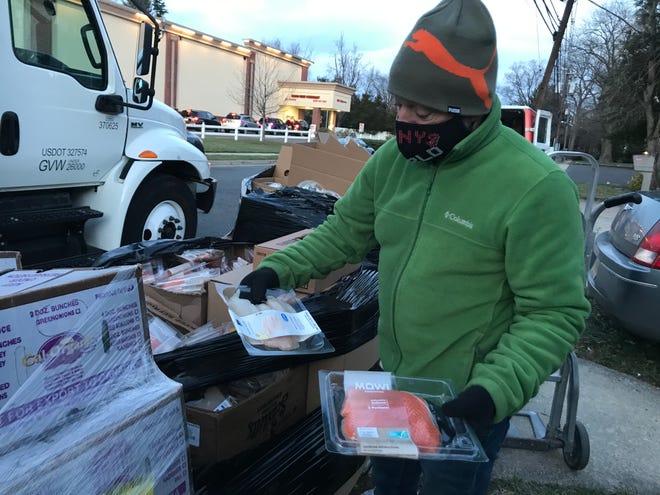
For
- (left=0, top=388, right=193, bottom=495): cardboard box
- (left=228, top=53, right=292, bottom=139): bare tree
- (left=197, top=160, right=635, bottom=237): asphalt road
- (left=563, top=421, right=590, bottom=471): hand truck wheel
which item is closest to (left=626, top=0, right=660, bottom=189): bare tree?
(left=197, top=160, right=635, bottom=237): asphalt road

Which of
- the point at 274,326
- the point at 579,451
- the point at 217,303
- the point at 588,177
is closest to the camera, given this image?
the point at 274,326

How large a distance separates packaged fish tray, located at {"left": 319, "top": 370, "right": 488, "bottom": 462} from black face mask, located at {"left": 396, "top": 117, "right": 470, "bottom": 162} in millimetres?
623

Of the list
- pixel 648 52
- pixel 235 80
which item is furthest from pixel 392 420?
pixel 235 80

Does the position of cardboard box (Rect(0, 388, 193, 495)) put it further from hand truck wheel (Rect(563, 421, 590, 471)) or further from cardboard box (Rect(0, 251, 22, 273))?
hand truck wheel (Rect(563, 421, 590, 471))

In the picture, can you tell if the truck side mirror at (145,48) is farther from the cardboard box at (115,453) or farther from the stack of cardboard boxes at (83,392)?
the cardboard box at (115,453)

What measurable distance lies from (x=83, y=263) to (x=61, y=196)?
1512 mm

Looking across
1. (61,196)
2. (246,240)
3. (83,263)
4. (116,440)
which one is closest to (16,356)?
(116,440)

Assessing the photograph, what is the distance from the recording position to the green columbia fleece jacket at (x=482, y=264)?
125 centimetres

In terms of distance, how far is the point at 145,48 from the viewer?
393cm

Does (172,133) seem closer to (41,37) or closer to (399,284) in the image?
(41,37)

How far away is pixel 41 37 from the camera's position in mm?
3555

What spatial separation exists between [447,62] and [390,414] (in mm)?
894

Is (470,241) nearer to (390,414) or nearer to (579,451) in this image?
(390,414)

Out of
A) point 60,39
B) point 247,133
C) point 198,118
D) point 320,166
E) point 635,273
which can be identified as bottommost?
point 635,273
